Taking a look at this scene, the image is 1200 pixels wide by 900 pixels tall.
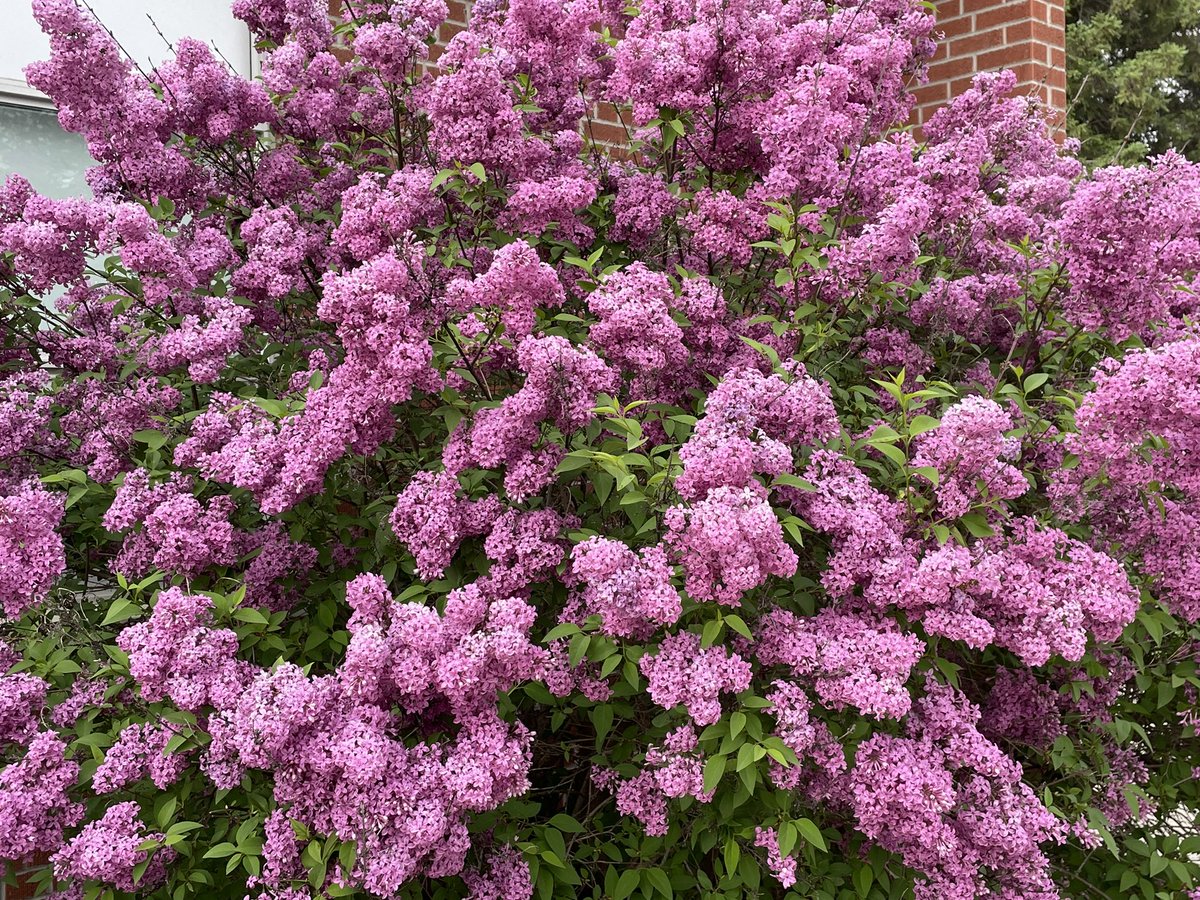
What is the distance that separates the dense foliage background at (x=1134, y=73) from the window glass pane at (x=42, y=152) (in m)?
19.1

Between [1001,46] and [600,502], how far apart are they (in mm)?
5863

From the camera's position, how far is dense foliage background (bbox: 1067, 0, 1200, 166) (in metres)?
20.4

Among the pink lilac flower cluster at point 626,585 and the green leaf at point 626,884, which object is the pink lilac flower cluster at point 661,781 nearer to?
the green leaf at point 626,884

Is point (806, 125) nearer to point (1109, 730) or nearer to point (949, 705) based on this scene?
point (949, 705)

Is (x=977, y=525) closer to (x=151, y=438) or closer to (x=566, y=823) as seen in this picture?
(x=566, y=823)

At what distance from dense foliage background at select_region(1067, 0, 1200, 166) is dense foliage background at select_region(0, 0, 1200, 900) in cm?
1851

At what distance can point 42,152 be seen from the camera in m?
4.65

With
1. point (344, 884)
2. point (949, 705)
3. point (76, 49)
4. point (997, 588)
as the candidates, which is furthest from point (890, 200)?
point (76, 49)

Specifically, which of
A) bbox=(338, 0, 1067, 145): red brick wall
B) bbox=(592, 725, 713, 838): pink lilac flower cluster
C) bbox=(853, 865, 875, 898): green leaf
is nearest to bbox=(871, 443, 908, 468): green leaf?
bbox=(592, 725, 713, 838): pink lilac flower cluster

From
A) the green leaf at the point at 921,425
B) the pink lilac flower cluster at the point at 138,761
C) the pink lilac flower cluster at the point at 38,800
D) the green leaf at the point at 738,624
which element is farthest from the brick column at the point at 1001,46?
the pink lilac flower cluster at the point at 38,800

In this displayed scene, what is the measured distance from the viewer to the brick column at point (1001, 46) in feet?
21.7

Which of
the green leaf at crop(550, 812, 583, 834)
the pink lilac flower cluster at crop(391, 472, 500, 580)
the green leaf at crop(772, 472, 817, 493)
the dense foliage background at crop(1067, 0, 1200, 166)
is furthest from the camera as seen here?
the dense foliage background at crop(1067, 0, 1200, 166)

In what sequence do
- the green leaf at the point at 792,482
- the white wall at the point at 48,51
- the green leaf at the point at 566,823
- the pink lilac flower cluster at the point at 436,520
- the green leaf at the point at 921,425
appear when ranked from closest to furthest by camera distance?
the green leaf at the point at 792,482 → the green leaf at the point at 921,425 → the pink lilac flower cluster at the point at 436,520 → the green leaf at the point at 566,823 → the white wall at the point at 48,51

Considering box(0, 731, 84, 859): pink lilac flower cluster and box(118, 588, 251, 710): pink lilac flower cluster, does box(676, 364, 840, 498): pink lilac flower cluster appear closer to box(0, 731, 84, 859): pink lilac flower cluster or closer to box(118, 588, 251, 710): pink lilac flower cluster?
box(118, 588, 251, 710): pink lilac flower cluster
